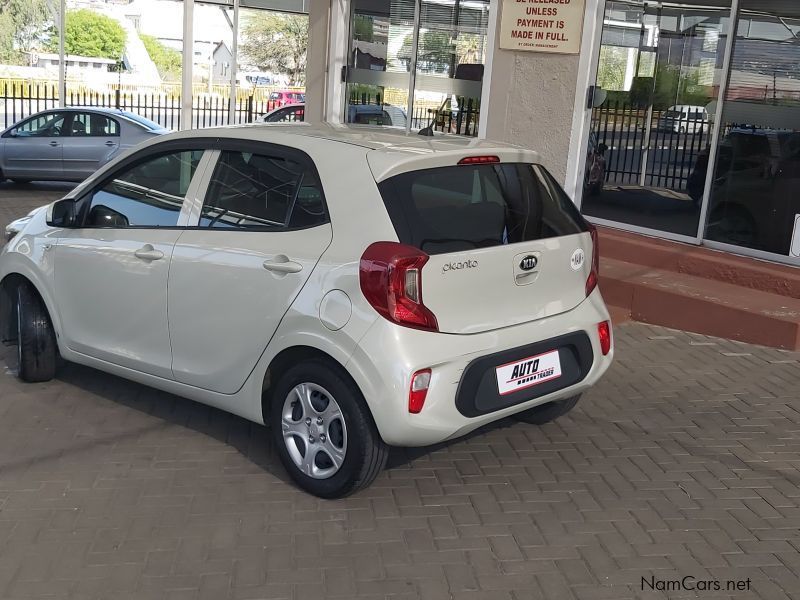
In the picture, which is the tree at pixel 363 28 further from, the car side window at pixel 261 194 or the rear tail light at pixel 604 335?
the rear tail light at pixel 604 335

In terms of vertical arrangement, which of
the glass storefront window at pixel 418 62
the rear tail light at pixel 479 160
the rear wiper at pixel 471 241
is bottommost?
the rear wiper at pixel 471 241

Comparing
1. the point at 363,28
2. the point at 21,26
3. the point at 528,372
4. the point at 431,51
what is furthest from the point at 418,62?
the point at 21,26

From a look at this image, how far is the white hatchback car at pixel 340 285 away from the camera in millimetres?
3941

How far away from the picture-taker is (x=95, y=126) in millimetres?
15758

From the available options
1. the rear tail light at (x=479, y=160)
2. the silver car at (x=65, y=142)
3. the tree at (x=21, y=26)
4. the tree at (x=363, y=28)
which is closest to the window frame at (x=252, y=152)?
the rear tail light at (x=479, y=160)

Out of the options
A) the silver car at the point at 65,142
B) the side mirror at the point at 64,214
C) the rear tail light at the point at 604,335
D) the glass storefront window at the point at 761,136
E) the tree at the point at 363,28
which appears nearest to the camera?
the rear tail light at the point at 604,335

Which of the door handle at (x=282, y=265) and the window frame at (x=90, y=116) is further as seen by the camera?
the window frame at (x=90, y=116)

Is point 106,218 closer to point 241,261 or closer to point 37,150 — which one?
point 241,261

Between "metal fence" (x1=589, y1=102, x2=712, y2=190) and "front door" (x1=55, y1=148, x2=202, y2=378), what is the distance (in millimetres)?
5381

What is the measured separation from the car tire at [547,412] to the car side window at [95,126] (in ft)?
40.6

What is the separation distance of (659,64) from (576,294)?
16.7 ft

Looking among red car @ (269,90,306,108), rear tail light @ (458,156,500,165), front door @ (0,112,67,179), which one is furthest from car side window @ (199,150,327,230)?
red car @ (269,90,306,108)

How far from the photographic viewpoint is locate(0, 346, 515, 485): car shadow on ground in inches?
187

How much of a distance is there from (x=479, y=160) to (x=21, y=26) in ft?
209
